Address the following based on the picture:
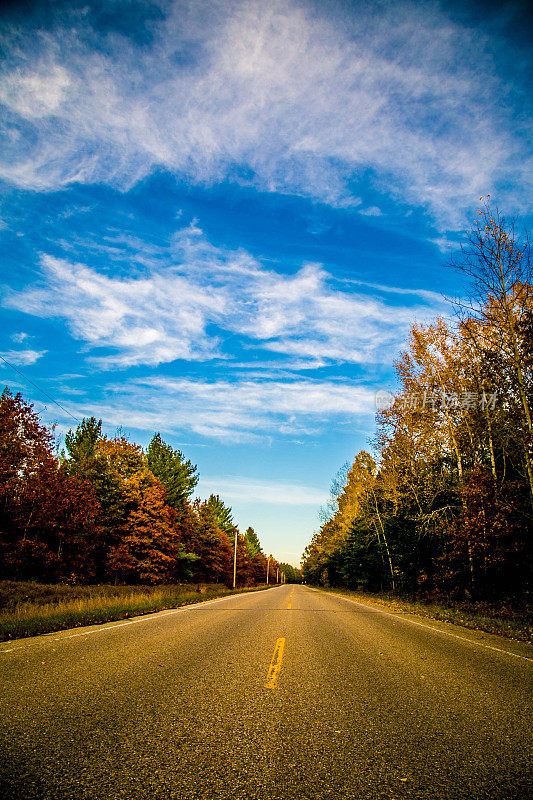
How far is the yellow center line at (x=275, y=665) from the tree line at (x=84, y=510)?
2048 cm

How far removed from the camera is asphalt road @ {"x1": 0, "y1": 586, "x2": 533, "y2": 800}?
259cm

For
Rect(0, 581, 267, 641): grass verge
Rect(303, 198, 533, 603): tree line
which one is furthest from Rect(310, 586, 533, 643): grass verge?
Rect(0, 581, 267, 641): grass verge

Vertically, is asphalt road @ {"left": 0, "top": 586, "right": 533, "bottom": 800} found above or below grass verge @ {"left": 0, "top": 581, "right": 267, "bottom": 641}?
above

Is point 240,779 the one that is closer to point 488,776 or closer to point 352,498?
point 488,776

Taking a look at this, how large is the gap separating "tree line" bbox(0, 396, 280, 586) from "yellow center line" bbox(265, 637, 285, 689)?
67.2 ft

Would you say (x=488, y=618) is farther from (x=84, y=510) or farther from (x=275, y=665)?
(x=84, y=510)

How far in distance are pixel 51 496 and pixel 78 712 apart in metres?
23.9

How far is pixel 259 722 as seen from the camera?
11.8ft

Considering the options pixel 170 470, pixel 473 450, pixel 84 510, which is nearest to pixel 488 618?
pixel 473 450

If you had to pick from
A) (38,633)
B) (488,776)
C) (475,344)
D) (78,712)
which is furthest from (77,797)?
(475,344)

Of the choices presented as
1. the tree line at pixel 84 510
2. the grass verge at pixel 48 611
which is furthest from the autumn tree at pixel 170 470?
the grass verge at pixel 48 611

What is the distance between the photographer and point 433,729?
3.53 m

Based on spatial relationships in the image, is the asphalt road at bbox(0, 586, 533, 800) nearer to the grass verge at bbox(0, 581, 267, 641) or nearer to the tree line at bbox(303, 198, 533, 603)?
the grass verge at bbox(0, 581, 267, 641)

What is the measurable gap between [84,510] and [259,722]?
2564 cm
